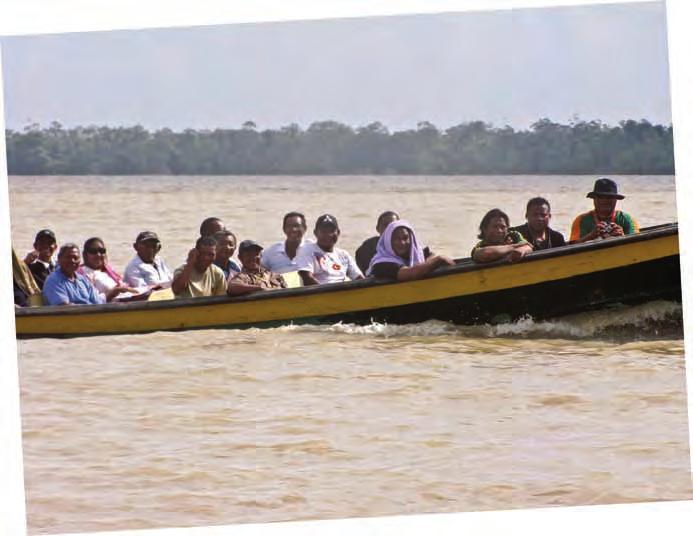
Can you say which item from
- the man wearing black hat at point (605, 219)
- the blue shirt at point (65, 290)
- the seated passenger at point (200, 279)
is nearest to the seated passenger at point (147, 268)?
the seated passenger at point (200, 279)

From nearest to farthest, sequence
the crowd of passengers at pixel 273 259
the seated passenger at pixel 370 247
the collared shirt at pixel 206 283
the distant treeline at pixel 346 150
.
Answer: the crowd of passengers at pixel 273 259
the collared shirt at pixel 206 283
the seated passenger at pixel 370 247
the distant treeline at pixel 346 150

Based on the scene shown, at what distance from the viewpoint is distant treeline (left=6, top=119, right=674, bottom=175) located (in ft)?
37.3

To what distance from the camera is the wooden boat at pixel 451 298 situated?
348 inches

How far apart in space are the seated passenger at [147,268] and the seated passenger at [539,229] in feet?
7.21

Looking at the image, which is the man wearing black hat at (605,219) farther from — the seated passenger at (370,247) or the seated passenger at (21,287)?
the seated passenger at (21,287)

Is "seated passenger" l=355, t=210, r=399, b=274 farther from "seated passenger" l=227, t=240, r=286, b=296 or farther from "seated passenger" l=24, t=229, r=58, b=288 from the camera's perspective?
"seated passenger" l=24, t=229, r=58, b=288

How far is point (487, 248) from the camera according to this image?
8.84 m

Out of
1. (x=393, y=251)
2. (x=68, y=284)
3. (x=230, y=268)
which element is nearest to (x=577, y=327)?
(x=393, y=251)

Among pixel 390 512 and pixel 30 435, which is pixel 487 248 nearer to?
pixel 390 512

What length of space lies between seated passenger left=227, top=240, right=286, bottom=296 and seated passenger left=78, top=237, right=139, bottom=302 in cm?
65

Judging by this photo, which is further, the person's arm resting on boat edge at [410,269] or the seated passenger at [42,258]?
the seated passenger at [42,258]

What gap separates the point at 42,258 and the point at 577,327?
3342 millimetres

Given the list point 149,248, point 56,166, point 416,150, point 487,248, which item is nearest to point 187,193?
point 56,166

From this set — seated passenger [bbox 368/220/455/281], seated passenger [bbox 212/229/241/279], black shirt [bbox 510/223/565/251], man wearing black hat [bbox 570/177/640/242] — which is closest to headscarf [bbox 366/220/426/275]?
seated passenger [bbox 368/220/455/281]
